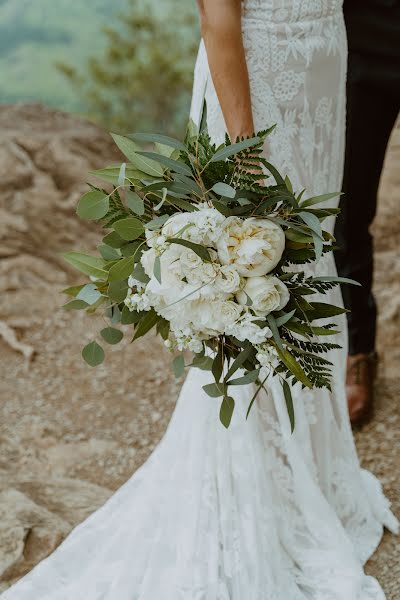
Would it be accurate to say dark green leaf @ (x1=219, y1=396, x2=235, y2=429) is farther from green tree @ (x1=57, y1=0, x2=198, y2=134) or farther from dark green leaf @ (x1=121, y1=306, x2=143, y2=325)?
green tree @ (x1=57, y1=0, x2=198, y2=134)

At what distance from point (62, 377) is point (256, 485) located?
1639mm

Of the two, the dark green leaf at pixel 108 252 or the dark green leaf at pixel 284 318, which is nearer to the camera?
the dark green leaf at pixel 284 318

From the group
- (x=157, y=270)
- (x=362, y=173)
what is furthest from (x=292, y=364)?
(x=362, y=173)

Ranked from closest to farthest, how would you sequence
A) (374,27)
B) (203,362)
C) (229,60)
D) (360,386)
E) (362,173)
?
(203,362), (229,60), (374,27), (362,173), (360,386)

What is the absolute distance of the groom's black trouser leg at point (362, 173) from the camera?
2.75 metres

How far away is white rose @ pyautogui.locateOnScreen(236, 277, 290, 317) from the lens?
1.48 metres

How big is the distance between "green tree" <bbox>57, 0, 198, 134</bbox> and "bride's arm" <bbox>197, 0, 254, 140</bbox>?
13.4 feet

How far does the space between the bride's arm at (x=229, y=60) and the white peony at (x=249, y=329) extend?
20.7 inches

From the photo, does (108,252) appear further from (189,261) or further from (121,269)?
(189,261)

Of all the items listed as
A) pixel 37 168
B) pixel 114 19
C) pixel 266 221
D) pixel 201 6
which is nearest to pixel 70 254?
pixel 266 221

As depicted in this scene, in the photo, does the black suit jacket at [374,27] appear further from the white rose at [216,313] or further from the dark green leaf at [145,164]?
the white rose at [216,313]

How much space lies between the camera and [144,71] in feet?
19.0

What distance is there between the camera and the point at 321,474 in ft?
7.43

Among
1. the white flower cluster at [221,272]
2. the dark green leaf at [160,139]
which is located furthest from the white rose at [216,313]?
the dark green leaf at [160,139]
